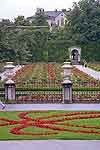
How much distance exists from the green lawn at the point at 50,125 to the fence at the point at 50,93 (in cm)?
392

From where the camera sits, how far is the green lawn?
12.9 metres

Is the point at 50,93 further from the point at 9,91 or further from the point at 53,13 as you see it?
the point at 53,13

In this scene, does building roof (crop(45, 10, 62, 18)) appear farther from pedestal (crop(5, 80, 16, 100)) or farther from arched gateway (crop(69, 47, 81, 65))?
pedestal (crop(5, 80, 16, 100))

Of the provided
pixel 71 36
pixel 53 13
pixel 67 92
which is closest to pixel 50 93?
pixel 67 92

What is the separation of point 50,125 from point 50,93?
342 inches

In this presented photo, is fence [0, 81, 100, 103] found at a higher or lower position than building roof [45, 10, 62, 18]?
lower

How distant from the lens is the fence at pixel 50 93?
70.5 feet

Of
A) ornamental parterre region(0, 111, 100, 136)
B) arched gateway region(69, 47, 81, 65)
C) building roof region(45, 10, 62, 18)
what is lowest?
arched gateway region(69, 47, 81, 65)

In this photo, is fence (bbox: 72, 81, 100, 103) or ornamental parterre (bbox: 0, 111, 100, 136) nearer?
ornamental parterre (bbox: 0, 111, 100, 136)

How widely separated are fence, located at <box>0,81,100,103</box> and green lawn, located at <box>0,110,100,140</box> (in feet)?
12.9

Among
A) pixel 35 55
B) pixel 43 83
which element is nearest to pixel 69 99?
pixel 43 83

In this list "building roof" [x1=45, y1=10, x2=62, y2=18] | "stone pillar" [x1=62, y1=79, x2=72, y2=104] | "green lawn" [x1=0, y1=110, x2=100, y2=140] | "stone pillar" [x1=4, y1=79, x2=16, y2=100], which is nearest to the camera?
"green lawn" [x1=0, y1=110, x2=100, y2=140]

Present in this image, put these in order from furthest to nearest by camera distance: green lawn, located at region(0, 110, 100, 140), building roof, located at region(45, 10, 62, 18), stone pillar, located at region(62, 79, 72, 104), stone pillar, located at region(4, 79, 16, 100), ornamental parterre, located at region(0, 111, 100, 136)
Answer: building roof, located at region(45, 10, 62, 18) < stone pillar, located at region(4, 79, 16, 100) < stone pillar, located at region(62, 79, 72, 104) < ornamental parterre, located at region(0, 111, 100, 136) < green lawn, located at region(0, 110, 100, 140)

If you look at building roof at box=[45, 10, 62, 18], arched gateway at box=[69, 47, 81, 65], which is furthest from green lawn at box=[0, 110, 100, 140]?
building roof at box=[45, 10, 62, 18]
